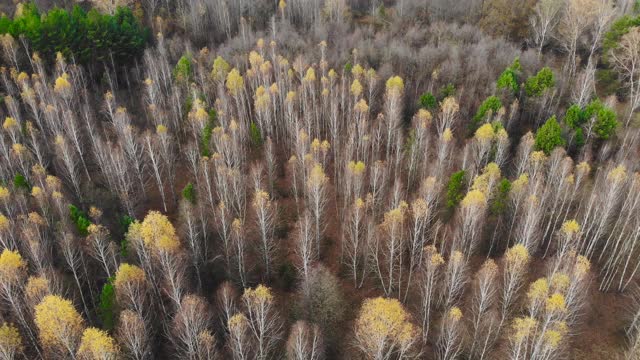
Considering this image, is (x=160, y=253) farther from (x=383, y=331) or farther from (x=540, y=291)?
(x=540, y=291)

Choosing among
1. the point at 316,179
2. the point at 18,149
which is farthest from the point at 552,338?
the point at 18,149

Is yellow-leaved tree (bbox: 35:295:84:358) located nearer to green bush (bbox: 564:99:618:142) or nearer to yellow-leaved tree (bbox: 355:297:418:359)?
yellow-leaved tree (bbox: 355:297:418:359)

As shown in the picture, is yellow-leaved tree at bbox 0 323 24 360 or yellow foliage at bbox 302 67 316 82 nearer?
yellow-leaved tree at bbox 0 323 24 360

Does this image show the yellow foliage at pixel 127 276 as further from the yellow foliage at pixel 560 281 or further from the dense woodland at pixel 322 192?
the yellow foliage at pixel 560 281

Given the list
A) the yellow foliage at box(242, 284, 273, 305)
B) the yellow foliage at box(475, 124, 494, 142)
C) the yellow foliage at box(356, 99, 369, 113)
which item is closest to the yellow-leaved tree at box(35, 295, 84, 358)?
the yellow foliage at box(242, 284, 273, 305)

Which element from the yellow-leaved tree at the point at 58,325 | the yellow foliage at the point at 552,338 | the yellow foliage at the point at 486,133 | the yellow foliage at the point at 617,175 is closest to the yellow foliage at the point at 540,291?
the yellow foliage at the point at 552,338

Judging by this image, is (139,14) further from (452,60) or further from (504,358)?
(504,358)

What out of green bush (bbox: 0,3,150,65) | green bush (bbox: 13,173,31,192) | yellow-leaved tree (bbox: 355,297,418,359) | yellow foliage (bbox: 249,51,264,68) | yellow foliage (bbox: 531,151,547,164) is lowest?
yellow-leaved tree (bbox: 355,297,418,359)
